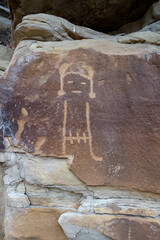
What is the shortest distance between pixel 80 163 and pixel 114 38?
1.17 m

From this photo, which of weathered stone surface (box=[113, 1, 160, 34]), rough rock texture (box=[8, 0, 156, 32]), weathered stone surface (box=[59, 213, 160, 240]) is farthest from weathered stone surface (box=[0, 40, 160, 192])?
rough rock texture (box=[8, 0, 156, 32])

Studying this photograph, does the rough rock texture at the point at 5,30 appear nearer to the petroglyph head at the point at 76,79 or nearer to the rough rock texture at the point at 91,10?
the rough rock texture at the point at 91,10

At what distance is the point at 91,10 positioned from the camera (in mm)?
2291

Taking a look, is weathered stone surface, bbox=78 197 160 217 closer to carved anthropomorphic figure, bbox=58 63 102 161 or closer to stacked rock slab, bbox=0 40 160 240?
stacked rock slab, bbox=0 40 160 240

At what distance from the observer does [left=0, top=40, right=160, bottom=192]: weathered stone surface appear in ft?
4.20

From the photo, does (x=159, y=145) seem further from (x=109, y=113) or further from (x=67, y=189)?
(x=67, y=189)

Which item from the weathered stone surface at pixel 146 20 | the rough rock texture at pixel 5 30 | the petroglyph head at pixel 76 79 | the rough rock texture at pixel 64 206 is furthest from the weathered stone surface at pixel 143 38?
the rough rock texture at pixel 5 30

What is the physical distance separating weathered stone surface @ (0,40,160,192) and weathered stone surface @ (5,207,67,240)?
0.26m

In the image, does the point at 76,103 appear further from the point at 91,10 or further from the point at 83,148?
the point at 91,10

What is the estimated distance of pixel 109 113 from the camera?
4.45ft

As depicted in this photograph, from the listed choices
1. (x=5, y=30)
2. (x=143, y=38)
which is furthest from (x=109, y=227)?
(x=5, y=30)

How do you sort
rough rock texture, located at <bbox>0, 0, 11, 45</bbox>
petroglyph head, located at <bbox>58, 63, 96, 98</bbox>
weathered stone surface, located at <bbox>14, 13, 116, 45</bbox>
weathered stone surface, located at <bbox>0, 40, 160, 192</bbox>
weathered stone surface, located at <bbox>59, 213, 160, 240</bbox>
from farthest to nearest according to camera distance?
1. rough rock texture, located at <bbox>0, 0, 11, 45</bbox>
2. weathered stone surface, located at <bbox>14, 13, 116, 45</bbox>
3. petroglyph head, located at <bbox>58, 63, 96, 98</bbox>
4. weathered stone surface, located at <bbox>0, 40, 160, 192</bbox>
5. weathered stone surface, located at <bbox>59, 213, 160, 240</bbox>

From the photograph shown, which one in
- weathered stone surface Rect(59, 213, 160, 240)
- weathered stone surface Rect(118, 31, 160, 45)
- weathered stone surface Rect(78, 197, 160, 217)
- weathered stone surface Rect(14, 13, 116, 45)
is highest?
weathered stone surface Rect(14, 13, 116, 45)

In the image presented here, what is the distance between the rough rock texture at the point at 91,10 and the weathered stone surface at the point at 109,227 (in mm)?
2053
